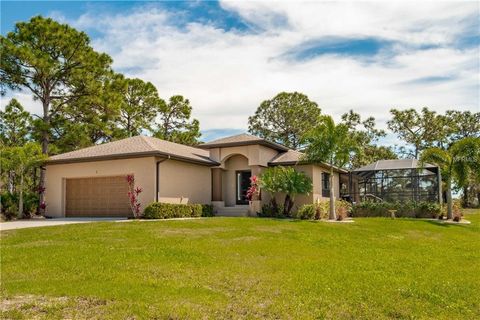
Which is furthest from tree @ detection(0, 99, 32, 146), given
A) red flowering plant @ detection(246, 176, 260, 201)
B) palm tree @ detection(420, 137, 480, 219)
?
palm tree @ detection(420, 137, 480, 219)

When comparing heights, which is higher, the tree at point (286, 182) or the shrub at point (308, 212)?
the tree at point (286, 182)

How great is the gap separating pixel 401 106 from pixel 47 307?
48444 mm

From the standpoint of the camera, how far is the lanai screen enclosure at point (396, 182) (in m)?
28.5

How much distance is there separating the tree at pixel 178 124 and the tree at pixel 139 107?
1261 mm

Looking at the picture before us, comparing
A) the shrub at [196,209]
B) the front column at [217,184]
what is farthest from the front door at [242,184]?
the shrub at [196,209]

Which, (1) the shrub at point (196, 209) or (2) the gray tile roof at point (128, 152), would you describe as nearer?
(2) the gray tile roof at point (128, 152)

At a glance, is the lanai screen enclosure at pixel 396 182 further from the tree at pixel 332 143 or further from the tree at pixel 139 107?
the tree at pixel 139 107

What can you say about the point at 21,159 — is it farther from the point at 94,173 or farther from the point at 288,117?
the point at 288,117

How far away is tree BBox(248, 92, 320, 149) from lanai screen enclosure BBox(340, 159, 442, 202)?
1712cm

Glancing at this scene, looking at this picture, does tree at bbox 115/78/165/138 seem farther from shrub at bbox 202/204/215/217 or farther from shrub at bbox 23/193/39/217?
shrub at bbox 202/204/215/217

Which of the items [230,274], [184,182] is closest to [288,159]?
[184,182]

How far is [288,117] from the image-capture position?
49.3 m

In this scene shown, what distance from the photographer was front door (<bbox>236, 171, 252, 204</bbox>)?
26.2 m

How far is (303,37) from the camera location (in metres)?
15.9
